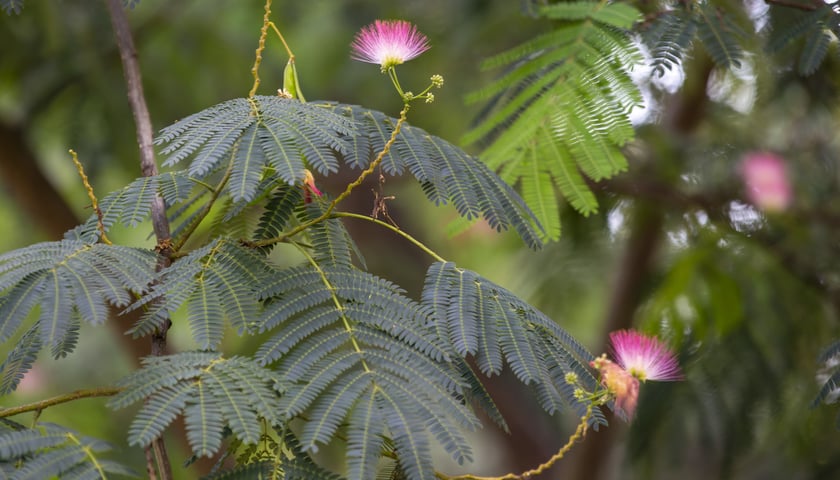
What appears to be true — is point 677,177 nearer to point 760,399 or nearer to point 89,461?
point 760,399

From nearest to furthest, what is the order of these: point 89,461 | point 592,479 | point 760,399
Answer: point 89,461 → point 760,399 → point 592,479

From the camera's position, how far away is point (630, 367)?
137 centimetres

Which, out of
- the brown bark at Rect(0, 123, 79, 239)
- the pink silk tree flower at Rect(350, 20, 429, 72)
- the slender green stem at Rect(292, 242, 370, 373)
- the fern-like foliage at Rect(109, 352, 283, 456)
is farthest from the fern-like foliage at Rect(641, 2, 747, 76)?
the brown bark at Rect(0, 123, 79, 239)

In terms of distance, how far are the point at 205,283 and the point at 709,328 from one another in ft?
7.75

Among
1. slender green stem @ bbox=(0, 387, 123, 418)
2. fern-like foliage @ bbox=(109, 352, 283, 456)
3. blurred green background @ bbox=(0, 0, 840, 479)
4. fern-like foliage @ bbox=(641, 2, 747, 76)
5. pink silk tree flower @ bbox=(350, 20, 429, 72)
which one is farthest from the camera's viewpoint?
blurred green background @ bbox=(0, 0, 840, 479)

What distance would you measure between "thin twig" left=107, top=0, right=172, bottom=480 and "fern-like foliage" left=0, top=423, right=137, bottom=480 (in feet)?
0.28

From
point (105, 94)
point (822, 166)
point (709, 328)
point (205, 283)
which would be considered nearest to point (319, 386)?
point (205, 283)

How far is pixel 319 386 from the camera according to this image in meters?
1.23

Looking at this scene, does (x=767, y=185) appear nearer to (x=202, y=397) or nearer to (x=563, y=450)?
(x=563, y=450)

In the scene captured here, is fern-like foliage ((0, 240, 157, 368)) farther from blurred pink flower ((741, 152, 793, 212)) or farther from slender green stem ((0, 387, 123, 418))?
blurred pink flower ((741, 152, 793, 212))

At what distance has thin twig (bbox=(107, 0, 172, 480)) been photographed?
1332 mm

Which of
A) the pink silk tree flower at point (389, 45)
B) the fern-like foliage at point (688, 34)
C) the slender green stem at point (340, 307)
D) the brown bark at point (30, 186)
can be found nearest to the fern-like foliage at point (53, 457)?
the slender green stem at point (340, 307)

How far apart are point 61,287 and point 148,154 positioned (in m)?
0.58

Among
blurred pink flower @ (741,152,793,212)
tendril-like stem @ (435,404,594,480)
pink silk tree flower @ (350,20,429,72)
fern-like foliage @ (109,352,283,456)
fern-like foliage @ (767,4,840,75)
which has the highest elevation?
pink silk tree flower @ (350,20,429,72)
